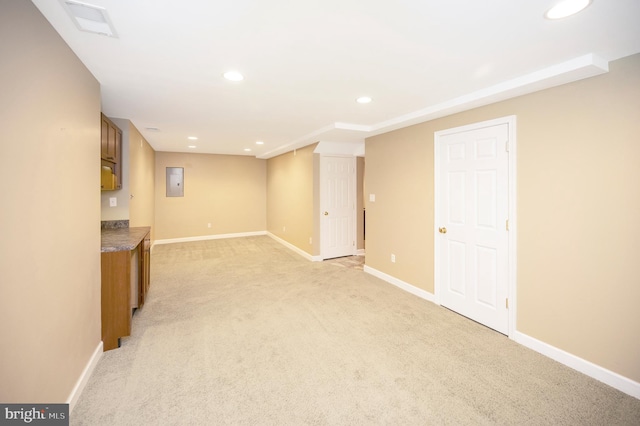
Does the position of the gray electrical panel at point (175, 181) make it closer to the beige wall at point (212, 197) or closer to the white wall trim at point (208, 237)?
the beige wall at point (212, 197)

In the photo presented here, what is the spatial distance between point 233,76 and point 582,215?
3032 millimetres

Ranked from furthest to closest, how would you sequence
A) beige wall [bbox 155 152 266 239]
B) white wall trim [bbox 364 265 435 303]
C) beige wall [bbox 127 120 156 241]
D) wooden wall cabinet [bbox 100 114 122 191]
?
beige wall [bbox 155 152 266 239] < beige wall [bbox 127 120 156 241] < white wall trim [bbox 364 265 435 303] < wooden wall cabinet [bbox 100 114 122 191]

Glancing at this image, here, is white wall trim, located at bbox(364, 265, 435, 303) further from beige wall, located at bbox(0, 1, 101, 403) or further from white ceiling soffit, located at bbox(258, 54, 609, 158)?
beige wall, located at bbox(0, 1, 101, 403)

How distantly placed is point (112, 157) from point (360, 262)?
4.28 metres

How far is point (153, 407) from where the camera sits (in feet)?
6.39

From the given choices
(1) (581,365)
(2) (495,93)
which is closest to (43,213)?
(2) (495,93)

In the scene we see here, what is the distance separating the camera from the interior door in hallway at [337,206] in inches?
231

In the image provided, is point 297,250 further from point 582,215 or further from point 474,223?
point 582,215

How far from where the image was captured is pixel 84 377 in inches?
85.0

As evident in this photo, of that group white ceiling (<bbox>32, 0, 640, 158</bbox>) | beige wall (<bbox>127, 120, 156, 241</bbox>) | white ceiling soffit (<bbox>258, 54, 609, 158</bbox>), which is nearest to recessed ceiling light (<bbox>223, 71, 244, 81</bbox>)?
white ceiling (<bbox>32, 0, 640, 158</bbox>)

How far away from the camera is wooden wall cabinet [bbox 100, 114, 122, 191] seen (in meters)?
3.22

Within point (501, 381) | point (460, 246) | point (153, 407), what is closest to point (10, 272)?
point (153, 407)

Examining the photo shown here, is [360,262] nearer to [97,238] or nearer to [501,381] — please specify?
[501,381]

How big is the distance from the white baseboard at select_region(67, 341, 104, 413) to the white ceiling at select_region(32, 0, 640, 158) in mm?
2287
